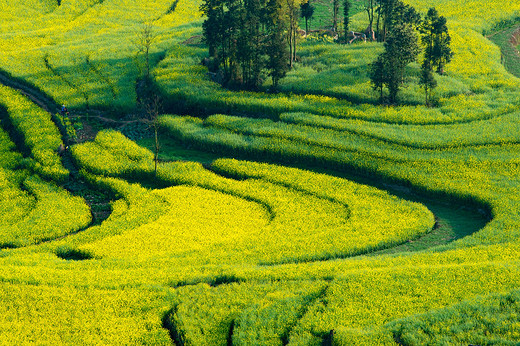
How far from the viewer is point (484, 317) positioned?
25.3m

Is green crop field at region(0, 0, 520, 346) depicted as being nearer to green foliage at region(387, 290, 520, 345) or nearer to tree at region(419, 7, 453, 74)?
green foliage at region(387, 290, 520, 345)

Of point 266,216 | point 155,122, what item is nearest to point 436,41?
point 155,122

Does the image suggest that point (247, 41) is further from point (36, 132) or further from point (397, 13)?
point (36, 132)

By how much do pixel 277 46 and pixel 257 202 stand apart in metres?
30.0

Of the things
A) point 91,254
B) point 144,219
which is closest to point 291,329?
point 91,254

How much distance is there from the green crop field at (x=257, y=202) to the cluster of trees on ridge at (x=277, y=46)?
2.70 m

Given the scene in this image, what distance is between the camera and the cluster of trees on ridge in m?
65.2

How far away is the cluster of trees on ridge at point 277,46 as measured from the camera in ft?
214

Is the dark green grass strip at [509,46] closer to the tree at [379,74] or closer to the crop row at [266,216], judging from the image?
the tree at [379,74]

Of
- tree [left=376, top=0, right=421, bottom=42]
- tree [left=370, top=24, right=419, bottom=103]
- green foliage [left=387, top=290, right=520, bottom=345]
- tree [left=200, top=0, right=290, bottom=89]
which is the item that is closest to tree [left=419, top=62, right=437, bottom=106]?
tree [left=370, top=24, right=419, bottom=103]

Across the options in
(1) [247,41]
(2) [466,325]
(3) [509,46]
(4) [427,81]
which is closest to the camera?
(2) [466,325]

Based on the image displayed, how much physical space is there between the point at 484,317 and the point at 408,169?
25709 millimetres

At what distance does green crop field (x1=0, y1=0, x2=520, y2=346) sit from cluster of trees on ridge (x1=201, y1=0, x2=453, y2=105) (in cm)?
270

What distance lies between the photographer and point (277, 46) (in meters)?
69.5
